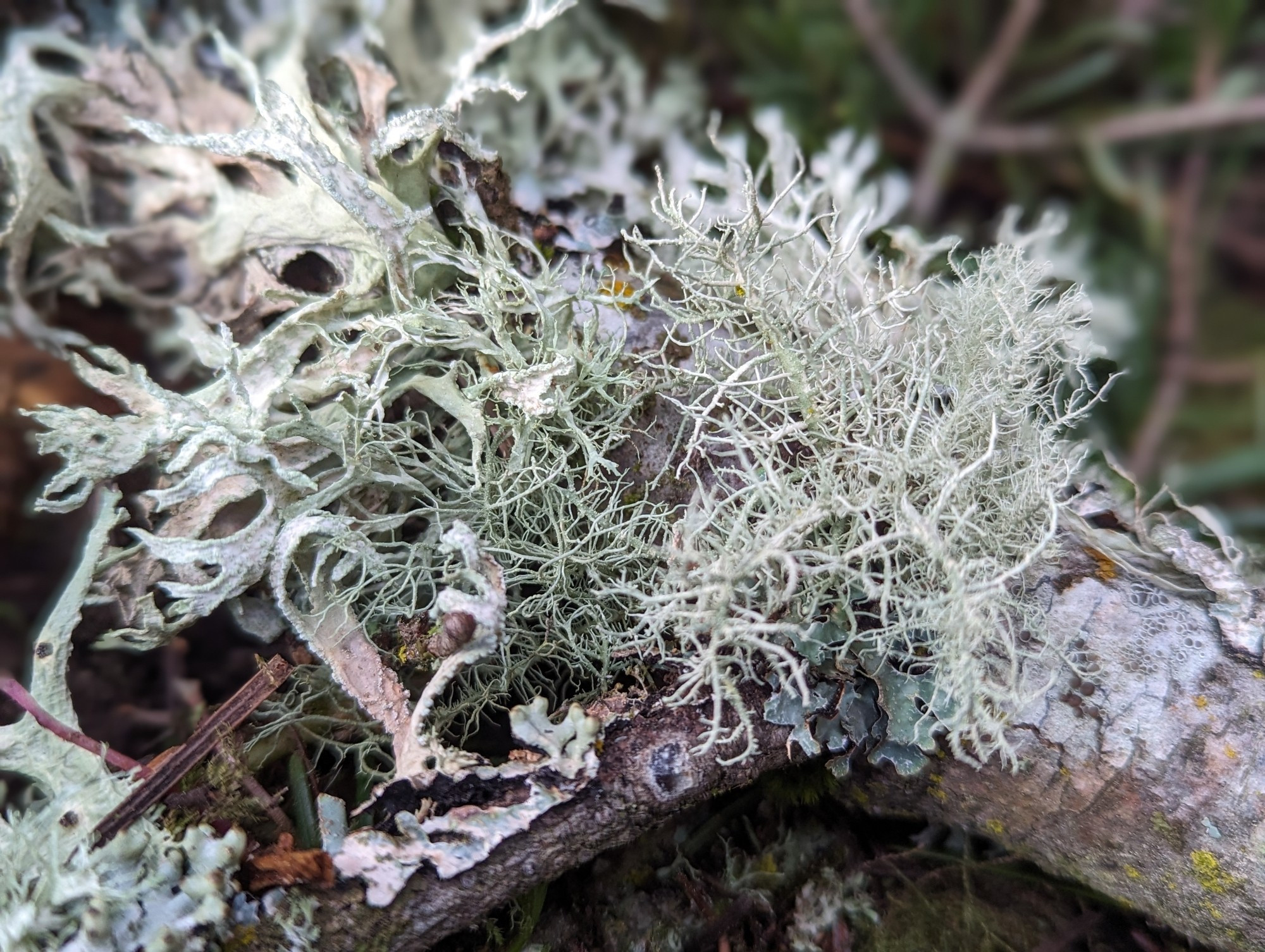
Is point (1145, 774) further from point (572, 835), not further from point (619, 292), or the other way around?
point (619, 292)

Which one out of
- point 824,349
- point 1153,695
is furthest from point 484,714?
point 1153,695

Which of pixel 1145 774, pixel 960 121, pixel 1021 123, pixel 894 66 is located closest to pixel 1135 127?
pixel 1021 123

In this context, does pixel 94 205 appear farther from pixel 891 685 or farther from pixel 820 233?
pixel 891 685

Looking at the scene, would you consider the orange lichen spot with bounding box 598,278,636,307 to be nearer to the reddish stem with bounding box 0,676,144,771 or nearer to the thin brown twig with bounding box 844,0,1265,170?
the reddish stem with bounding box 0,676,144,771

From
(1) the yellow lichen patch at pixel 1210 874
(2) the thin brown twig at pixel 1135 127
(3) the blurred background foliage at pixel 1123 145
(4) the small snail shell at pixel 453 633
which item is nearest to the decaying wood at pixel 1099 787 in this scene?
(1) the yellow lichen patch at pixel 1210 874

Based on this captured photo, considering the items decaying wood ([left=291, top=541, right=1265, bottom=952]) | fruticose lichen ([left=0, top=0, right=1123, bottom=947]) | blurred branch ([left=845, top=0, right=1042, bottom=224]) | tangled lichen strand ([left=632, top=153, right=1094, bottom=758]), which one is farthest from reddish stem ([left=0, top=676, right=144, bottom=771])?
blurred branch ([left=845, top=0, right=1042, bottom=224])

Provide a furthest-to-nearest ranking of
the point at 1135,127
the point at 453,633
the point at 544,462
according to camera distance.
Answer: the point at 1135,127
the point at 544,462
the point at 453,633
